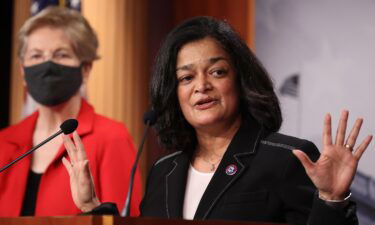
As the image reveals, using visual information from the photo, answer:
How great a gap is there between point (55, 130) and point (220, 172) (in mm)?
1421

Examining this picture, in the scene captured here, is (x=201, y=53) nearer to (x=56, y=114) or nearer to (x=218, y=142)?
(x=218, y=142)

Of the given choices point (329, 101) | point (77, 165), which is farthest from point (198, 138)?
point (329, 101)

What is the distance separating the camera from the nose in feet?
7.64

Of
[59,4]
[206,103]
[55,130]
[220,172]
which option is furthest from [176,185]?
[59,4]

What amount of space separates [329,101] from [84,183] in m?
1.61

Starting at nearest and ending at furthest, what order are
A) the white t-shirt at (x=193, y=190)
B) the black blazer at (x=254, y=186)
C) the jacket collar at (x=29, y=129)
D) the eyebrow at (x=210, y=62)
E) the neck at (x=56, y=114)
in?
the black blazer at (x=254, y=186) → the white t-shirt at (x=193, y=190) → the eyebrow at (x=210, y=62) → the jacket collar at (x=29, y=129) → the neck at (x=56, y=114)

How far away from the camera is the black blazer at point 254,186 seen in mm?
2088

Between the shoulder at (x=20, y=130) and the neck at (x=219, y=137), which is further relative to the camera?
the shoulder at (x=20, y=130)

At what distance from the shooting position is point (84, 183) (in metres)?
2.29

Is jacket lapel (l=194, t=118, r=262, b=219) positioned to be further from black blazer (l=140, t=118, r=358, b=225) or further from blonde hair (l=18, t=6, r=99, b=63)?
blonde hair (l=18, t=6, r=99, b=63)

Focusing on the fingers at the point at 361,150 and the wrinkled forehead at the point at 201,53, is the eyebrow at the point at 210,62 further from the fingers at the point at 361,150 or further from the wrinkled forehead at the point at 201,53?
the fingers at the point at 361,150

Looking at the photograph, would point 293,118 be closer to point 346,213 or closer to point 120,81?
point 120,81

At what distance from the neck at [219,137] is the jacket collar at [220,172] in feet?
0.14

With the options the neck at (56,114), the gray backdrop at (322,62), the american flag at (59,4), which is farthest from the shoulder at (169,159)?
the american flag at (59,4)
